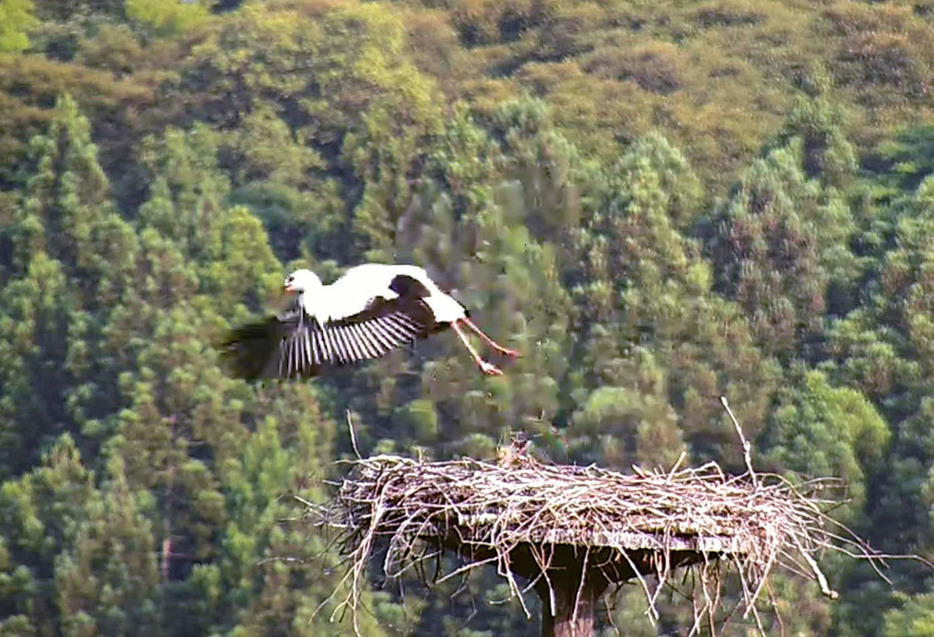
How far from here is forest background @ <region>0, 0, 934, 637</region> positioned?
70.2 ft

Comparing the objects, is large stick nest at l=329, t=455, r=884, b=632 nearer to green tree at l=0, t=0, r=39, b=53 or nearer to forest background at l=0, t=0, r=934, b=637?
forest background at l=0, t=0, r=934, b=637

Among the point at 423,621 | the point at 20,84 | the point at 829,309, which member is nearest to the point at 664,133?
the point at 829,309

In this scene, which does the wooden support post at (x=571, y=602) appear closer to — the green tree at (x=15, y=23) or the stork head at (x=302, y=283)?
the stork head at (x=302, y=283)

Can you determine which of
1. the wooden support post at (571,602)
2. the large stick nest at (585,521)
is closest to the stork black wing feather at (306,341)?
the large stick nest at (585,521)

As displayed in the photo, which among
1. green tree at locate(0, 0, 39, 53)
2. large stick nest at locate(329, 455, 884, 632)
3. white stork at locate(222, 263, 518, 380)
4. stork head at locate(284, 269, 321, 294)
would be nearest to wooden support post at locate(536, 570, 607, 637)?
large stick nest at locate(329, 455, 884, 632)

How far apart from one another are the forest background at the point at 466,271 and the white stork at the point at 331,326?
10.2 metres

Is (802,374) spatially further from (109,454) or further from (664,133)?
(109,454)

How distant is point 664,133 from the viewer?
25.3m

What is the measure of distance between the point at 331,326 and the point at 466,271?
12.4 metres

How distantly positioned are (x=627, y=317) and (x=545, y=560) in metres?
16.3

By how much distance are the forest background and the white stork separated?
402 inches

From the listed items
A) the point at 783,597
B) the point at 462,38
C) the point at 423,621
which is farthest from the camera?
the point at 462,38

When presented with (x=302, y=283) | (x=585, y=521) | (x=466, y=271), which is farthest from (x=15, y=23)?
(x=585, y=521)

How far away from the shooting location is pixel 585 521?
6.66 meters
